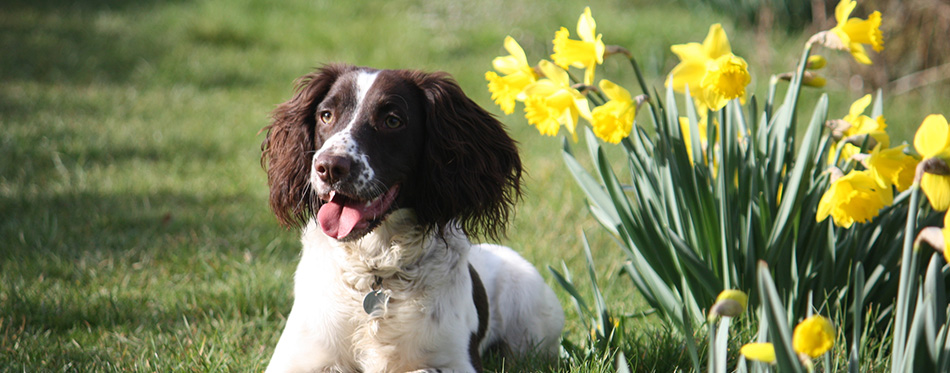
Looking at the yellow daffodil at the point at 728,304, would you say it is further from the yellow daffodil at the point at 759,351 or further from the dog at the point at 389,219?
the dog at the point at 389,219

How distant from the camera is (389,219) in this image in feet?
8.31

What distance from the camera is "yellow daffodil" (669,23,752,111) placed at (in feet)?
7.35

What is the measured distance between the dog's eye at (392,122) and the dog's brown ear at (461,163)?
131mm

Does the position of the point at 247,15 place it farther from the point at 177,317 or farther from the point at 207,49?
the point at 177,317

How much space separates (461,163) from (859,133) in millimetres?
1227

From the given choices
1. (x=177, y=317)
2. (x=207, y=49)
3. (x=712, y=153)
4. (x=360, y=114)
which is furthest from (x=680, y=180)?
(x=207, y=49)

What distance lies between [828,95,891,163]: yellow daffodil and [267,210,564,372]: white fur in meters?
1.25

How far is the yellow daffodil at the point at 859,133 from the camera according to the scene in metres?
2.40

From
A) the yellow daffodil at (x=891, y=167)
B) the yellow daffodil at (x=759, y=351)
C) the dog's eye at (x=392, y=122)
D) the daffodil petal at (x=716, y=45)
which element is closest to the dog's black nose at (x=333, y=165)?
the dog's eye at (x=392, y=122)

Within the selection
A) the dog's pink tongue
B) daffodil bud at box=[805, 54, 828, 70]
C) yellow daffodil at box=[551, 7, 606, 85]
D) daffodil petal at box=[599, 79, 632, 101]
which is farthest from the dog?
daffodil bud at box=[805, 54, 828, 70]

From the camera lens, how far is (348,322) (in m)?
2.55

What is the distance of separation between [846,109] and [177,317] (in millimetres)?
6083

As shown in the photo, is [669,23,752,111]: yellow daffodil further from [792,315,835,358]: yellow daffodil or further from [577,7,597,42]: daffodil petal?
[792,315,835,358]: yellow daffodil

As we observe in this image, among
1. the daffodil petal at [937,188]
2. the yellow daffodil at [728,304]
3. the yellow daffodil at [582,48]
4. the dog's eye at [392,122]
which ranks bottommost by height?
the yellow daffodil at [728,304]
